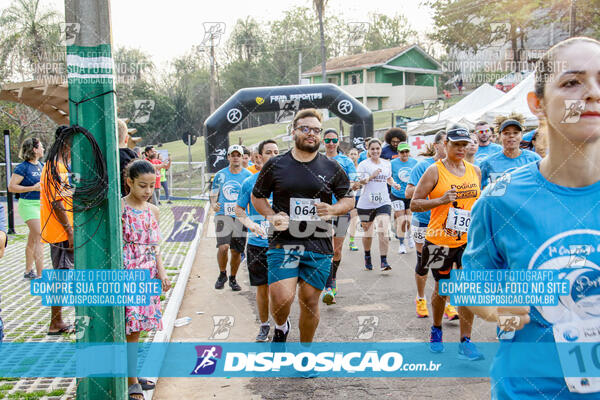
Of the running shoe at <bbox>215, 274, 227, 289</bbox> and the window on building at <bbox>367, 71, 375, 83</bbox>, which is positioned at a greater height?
the window on building at <bbox>367, 71, 375, 83</bbox>

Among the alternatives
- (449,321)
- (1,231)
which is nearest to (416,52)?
(449,321)

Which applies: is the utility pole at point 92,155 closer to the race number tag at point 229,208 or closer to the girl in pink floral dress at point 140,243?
the girl in pink floral dress at point 140,243

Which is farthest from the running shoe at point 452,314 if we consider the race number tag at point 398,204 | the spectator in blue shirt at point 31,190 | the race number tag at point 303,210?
the spectator in blue shirt at point 31,190

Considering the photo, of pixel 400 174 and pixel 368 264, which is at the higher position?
pixel 400 174

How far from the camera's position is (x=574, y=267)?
1.60 metres

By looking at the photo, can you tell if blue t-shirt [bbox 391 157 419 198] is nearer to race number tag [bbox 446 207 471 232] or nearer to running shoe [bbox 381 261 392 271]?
running shoe [bbox 381 261 392 271]

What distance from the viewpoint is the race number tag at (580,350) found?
1594mm

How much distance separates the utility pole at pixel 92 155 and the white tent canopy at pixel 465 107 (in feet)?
56.6

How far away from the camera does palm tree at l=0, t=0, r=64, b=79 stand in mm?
21819

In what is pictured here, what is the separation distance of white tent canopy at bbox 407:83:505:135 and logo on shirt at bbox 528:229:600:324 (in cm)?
1835

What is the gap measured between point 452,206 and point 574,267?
3.71m

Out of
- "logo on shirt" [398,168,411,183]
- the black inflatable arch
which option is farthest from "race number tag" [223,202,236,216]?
the black inflatable arch

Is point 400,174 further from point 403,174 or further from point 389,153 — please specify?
point 389,153

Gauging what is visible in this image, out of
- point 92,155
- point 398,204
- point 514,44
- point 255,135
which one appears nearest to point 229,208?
point 398,204
